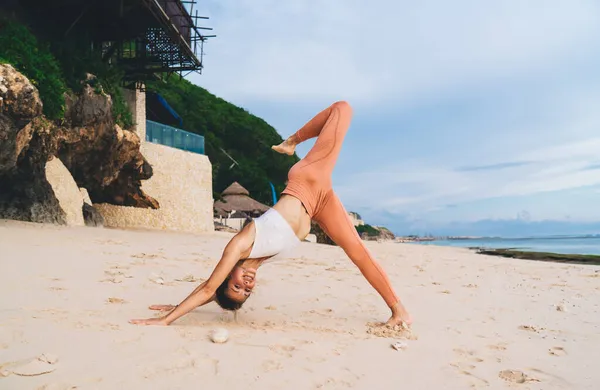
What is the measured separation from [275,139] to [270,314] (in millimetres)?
47507

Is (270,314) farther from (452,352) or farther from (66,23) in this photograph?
(66,23)

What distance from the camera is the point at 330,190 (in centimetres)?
353

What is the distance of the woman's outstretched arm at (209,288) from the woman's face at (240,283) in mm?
133

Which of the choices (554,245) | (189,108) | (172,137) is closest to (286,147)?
(172,137)

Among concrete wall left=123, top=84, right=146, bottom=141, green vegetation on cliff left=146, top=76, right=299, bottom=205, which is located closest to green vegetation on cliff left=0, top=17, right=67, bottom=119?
concrete wall left=123, top=84, right=146, bottom=141

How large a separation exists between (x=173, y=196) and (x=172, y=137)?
2.83 m

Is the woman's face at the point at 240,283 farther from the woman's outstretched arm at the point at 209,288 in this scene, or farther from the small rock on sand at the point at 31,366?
the small rock on sand at the point at 31,366

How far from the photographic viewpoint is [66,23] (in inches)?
476

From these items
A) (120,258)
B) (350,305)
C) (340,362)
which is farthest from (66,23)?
A: (340,362)

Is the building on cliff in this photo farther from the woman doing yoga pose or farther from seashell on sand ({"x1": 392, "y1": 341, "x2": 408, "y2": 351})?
seashell on sand ({"x1": 392, "y1": 341, "x2": 408, "y2": 351})

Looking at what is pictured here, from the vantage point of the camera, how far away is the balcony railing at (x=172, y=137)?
1778 centimetres

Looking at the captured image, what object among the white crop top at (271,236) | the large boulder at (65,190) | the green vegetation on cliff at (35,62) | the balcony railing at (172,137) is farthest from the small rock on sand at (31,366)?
the balcony railing at (172,137)

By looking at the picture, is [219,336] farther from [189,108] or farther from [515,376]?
[189,108]

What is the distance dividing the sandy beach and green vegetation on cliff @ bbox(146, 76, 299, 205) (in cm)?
3313
